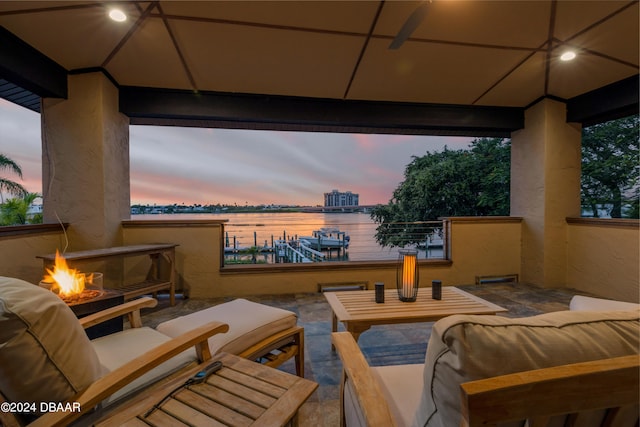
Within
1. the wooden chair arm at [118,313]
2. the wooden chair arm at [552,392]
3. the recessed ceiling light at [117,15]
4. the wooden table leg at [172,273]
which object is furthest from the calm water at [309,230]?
the wooden chair arm at [552,392]

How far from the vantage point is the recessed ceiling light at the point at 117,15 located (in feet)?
7.71

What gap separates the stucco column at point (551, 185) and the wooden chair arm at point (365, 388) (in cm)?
398

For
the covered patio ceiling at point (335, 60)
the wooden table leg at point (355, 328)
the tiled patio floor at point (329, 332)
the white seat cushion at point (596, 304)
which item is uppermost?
the covered patio ceiling at point (335, 60)

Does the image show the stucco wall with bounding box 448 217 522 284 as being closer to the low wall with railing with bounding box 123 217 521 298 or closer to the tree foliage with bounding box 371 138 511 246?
the low wall with railing with bounding box 123 217 521 298

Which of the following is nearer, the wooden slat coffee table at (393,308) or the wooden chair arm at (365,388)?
the wooden chair arm at (365,388)

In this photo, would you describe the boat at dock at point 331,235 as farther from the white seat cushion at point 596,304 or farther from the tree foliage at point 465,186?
the white seat cushion at point 596,304

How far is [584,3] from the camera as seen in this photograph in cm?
241

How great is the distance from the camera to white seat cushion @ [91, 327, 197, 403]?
3.89ft

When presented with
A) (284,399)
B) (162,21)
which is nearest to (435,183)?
(162,21)

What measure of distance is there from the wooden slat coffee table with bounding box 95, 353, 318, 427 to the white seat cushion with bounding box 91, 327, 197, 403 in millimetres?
67

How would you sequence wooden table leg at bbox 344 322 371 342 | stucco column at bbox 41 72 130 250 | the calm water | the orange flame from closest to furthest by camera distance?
wooden table leg at bbox 344 322 371 342, the orange flame, stucco column at bbox 41 72 130 250, the calm water

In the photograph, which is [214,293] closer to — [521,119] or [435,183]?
[521,119]

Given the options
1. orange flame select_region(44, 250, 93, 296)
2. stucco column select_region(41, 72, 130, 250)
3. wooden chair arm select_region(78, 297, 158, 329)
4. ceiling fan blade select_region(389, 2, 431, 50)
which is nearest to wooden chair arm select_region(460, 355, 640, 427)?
wooden chair arm select_region(78, 297, 158, 329)

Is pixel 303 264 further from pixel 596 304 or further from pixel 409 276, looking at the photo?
pixel 596 304
